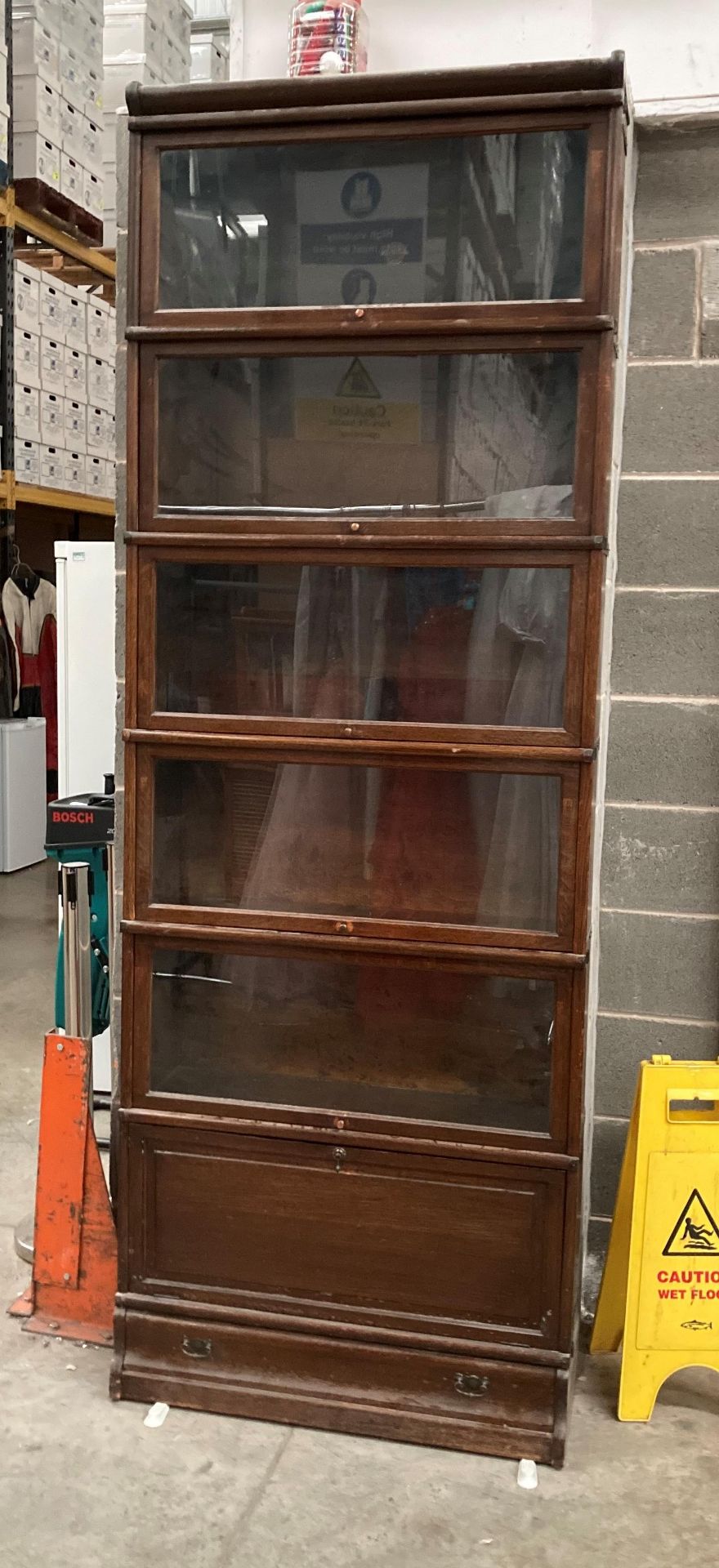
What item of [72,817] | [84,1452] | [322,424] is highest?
[322,424]

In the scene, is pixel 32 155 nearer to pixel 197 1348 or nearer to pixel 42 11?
pixel 42 11

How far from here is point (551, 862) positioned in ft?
6.73

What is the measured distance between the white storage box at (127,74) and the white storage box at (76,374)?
144 centimetres

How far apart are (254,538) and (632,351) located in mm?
844

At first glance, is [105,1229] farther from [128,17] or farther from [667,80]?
[128,17]

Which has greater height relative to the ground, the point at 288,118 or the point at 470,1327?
the point at 288,118

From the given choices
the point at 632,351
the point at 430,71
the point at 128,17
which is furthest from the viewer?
the point at 128,17

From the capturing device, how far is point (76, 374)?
6.39 m

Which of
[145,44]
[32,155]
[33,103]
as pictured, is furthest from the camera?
[32,155]

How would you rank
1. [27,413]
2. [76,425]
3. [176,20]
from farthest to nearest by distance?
[76,425]
[27,413]
[176,20]

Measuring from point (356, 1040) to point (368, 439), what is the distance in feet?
3.32

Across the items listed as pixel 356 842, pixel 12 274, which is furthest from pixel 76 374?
pixel 356 842

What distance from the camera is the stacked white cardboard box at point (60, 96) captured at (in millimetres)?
5695

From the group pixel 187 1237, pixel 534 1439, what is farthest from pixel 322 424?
pixel 534 1439
